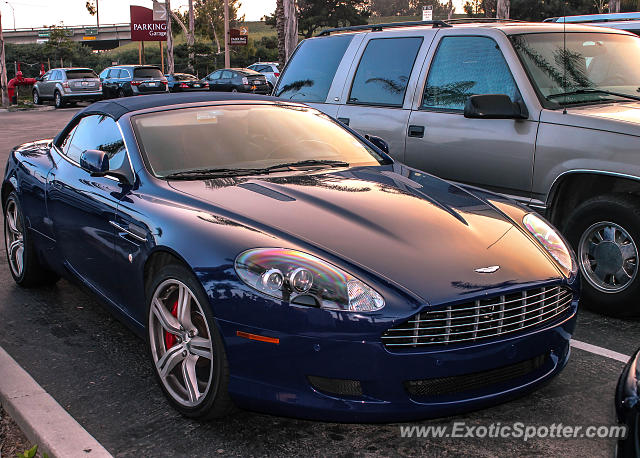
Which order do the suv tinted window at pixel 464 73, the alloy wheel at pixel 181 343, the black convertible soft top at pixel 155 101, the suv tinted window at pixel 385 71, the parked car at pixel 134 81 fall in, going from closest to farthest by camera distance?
1. the alloy wheel at pixel 181 343
2. the black convertible soft top at pixel 155 101
3. the suv tinted window at pixel 464 73
4. the suv tinted window at pixel 385 71
5. the parked car at pixel 134 81

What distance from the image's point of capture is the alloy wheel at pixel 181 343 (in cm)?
345

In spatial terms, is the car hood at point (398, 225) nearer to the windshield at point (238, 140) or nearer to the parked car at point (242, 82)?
the windshield at point (238, 140)

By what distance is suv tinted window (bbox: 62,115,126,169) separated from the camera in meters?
4.57

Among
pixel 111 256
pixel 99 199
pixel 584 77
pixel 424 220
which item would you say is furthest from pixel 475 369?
pixel 584 77

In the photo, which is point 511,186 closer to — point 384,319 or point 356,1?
point 384,319

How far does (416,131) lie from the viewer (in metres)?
6.17

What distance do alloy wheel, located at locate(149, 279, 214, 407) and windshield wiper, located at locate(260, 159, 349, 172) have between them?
3.79 ft

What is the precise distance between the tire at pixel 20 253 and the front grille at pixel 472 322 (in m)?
3.48

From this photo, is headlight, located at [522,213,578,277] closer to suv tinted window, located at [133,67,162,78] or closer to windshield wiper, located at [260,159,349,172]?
windshield wiper, located at [260,159,349,172]

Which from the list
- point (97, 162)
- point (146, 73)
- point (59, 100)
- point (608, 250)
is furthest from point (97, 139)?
point (59, 100)

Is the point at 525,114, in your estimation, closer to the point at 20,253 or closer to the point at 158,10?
the point at 20,253

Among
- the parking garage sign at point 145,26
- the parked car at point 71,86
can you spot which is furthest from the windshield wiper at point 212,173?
the parking garage sign at point 145,26

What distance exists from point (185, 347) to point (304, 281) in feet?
2.56

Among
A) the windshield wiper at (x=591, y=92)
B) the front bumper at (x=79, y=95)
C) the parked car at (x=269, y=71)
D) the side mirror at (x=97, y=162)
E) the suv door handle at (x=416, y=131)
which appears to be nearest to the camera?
the side mirror at (x=97, y=162)
